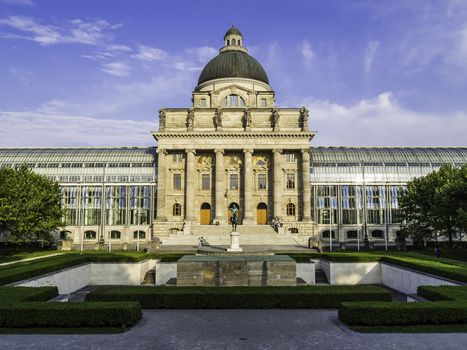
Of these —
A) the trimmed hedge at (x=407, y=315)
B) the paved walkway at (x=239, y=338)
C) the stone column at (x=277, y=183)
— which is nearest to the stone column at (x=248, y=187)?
the stone column at (x=277, y=183)

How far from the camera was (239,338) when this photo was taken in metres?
16.5

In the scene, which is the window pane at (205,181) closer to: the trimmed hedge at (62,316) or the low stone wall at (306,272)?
the low stone wall at (306,272)

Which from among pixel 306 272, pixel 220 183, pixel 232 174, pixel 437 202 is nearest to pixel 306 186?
pixel 232 174

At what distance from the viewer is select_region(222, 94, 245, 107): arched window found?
3142 inches

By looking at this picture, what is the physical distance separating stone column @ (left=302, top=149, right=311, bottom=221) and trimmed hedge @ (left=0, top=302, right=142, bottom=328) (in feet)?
188

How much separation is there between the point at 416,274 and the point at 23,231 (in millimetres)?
43868

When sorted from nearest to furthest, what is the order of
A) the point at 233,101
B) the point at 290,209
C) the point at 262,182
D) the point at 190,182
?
the point at 190,182 < the point at 290,209 < the point at 262,182 < the point at 233,101

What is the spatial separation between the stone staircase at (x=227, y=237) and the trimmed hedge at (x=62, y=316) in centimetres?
4143

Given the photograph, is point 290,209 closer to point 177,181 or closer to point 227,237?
point 227,237

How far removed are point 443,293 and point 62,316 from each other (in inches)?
702

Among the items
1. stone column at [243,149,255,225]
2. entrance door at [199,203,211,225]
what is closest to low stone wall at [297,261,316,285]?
stone column at [243,149,255,225]

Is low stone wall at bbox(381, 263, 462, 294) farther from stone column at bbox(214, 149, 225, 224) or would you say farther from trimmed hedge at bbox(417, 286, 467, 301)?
stone column at bbox(214, 149, 225, 224)

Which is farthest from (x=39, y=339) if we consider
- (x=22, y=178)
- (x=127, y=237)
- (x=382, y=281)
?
(x=127, y=237)

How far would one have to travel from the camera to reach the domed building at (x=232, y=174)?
73.2 metres
